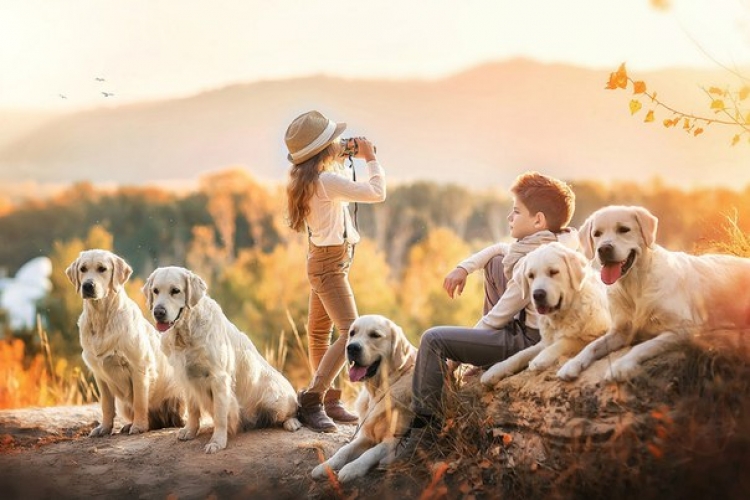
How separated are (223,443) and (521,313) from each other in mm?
2346

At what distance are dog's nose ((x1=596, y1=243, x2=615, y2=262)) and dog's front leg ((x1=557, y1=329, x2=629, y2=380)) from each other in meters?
0.45

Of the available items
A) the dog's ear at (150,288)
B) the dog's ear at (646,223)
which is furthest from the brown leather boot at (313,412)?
the dog's ear at (646,223)

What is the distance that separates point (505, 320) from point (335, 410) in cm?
220

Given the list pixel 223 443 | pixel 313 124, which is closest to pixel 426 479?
pixel 223 443

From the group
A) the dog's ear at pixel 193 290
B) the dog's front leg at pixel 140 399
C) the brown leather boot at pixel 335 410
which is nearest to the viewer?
the dog's ear at pixel 193 290

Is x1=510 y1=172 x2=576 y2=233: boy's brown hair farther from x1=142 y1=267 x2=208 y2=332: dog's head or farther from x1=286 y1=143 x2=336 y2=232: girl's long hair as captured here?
x1=142 y1=267 x2=208 y2=332: dog's head

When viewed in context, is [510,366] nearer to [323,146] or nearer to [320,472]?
[320,472]

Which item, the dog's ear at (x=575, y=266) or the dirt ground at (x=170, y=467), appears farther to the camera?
the dirt ground at (x=170, y=467)

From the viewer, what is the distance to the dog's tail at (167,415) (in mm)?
7457

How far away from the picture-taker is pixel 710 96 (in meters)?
5.80

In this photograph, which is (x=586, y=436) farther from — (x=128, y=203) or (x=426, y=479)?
(x=128, y=203)

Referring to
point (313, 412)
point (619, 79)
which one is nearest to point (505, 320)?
point (619, 79)

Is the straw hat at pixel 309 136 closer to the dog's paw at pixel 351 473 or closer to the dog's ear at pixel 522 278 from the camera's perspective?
the dog's ear at pixel 522 278

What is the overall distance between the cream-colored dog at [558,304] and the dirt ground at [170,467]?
1125 millimetres
